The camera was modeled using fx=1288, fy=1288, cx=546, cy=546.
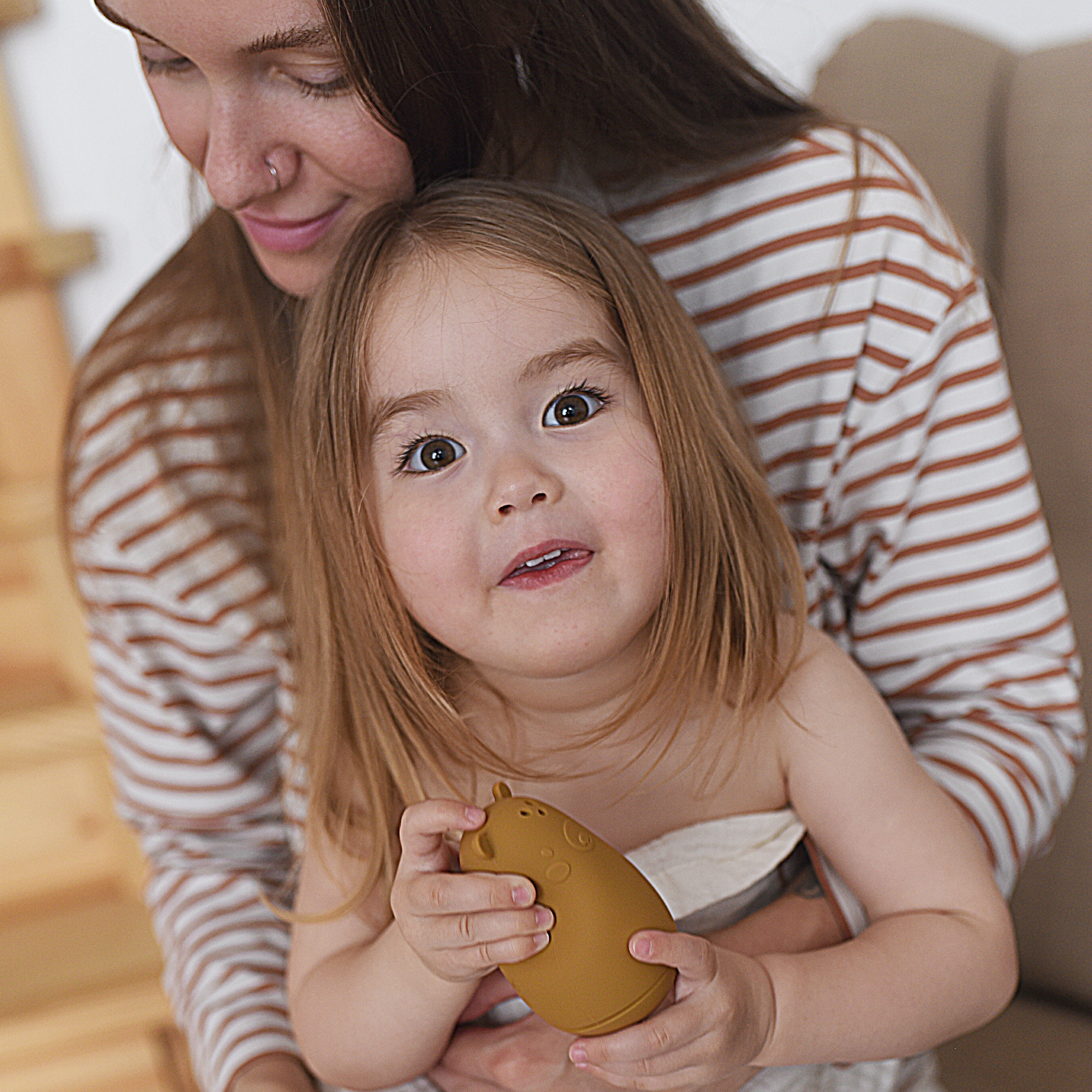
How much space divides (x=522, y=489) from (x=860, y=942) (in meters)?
0.29

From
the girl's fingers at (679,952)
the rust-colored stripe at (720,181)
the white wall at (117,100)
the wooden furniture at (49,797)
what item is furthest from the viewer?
the wooden furniture at (49,797)

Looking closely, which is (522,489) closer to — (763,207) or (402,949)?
(402,949)

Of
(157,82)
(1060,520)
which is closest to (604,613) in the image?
(157,82)

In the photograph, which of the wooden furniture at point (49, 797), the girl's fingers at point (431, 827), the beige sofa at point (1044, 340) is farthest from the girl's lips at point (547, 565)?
the wooden furniture at point (49, 797)

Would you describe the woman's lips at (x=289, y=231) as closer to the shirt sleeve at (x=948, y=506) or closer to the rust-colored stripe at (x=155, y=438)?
the rust-colored stripe at (x=155, y=438)

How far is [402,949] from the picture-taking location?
63cm

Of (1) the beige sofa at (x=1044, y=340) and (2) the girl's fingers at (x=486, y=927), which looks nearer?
(2) the girl's fingers at (x=486, y=927)

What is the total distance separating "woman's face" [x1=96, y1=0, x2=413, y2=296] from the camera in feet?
2.07

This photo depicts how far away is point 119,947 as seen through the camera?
1.60 metres

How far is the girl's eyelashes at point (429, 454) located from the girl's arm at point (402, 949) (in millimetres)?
166

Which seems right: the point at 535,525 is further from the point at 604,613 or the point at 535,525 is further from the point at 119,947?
the point at 119,947

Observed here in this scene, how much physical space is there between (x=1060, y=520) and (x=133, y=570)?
0.68m

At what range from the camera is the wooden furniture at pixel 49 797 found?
1468mm

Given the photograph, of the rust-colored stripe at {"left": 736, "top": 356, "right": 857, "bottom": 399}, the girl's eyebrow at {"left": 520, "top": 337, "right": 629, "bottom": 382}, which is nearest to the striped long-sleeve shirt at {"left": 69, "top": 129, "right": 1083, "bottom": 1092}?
the rust-colored stripe at {"left": 736, "top": 356, "right": 857, "bottom": 399}
